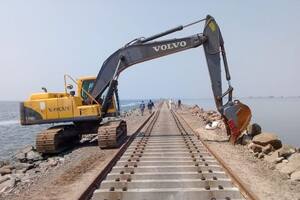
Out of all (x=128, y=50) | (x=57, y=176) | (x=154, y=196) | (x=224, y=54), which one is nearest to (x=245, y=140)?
(x=224, y=54)

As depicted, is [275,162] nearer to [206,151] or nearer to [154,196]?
[206,151]

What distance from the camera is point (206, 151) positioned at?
14.7 metres

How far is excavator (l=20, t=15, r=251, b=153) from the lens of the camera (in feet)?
56.7

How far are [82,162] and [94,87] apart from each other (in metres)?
6.32

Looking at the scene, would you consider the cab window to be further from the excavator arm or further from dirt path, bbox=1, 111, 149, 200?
dirt path, bbox=1, 111, 149, 200

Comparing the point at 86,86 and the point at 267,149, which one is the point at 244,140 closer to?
the point at 267,149

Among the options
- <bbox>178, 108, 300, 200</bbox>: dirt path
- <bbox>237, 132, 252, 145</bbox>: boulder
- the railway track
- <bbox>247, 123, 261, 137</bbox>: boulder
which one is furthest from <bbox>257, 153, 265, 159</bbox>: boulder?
<bbox>247, 123, 261, 137</bbox>: boulder

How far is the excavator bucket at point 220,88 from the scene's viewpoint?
17078 mm

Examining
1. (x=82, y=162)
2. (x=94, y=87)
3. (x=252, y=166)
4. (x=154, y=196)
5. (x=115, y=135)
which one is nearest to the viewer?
(x=154, y=196)

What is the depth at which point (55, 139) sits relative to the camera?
17766 millimetres

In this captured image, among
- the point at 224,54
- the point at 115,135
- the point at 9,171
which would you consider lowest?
the point at 9,171

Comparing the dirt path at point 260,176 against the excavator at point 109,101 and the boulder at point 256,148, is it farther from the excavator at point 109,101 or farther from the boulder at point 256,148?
the excavator at point 109,101

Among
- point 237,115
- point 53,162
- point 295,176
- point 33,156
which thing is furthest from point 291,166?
point 33,156

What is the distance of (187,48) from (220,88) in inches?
101
